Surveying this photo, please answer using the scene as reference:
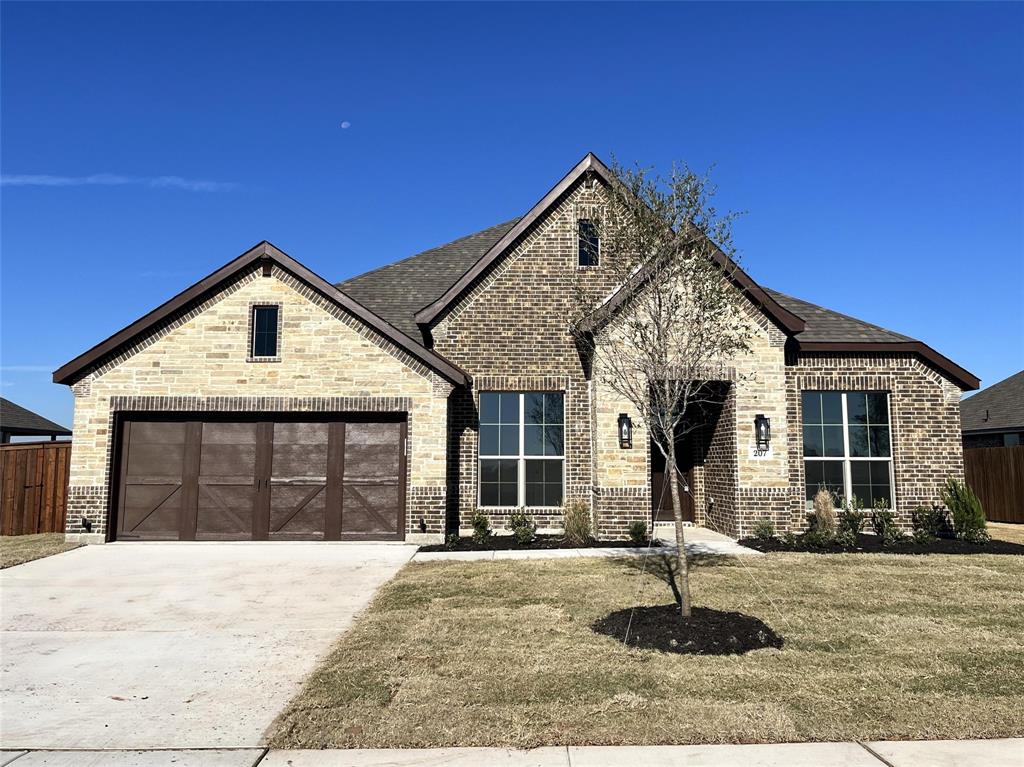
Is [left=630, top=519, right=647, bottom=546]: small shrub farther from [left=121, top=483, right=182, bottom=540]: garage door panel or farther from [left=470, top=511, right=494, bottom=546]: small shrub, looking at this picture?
[left=121, top=483, right=182, bottom=540]: garage door panel

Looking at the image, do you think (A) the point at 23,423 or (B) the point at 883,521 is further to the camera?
(A) the point at 23,423

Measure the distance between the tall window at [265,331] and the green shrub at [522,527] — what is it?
237 inches

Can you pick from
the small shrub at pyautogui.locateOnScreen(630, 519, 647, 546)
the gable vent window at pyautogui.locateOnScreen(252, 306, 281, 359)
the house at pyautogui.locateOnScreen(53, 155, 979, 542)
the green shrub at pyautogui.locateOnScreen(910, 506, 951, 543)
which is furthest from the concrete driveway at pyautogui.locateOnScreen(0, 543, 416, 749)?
the green shrub at pyautogui.locateOnScreen(910, 506, 951, 543)

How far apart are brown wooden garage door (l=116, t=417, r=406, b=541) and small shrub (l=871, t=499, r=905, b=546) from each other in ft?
31.8

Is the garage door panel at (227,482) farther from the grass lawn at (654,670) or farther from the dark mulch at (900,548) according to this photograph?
the dark mulch at (900,548)

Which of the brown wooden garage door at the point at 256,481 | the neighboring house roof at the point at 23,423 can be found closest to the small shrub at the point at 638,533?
the brown wooden garage door at the point at 256,481

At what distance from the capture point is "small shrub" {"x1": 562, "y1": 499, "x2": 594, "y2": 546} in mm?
12438

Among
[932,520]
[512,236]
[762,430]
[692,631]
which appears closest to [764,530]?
[762,430]

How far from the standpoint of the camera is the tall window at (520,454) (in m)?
14.3

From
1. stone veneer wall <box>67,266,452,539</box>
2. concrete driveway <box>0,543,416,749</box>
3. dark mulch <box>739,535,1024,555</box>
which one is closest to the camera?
concrete driveway <box>0,543,416,749</box>

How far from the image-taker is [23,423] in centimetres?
2702

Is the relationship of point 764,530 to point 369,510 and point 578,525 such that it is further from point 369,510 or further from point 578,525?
point 369,510

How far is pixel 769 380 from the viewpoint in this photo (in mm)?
13531

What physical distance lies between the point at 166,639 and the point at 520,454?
8600mm
